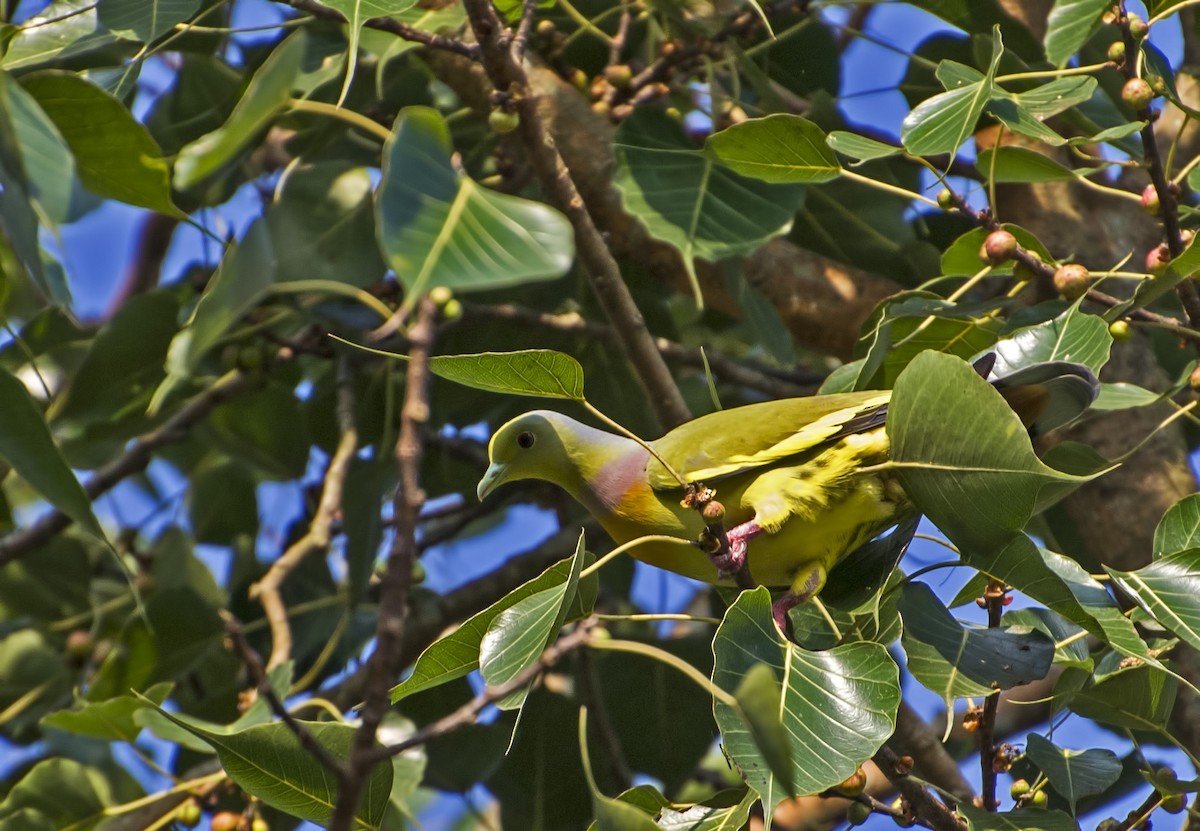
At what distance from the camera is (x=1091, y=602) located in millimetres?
1919

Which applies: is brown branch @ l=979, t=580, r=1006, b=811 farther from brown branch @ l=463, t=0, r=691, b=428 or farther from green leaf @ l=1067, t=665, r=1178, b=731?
brown branch @ l=463, t=0, r=691, b=428

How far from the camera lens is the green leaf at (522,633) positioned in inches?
66.6

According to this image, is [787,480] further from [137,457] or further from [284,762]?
[137,457]

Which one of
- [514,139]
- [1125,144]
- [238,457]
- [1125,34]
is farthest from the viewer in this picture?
[238,457]

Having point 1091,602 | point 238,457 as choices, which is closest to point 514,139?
point 238,457

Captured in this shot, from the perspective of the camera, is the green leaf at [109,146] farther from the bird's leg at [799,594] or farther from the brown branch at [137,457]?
the brown branch at [137,457]

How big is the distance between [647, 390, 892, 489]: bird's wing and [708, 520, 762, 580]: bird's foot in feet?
0.36

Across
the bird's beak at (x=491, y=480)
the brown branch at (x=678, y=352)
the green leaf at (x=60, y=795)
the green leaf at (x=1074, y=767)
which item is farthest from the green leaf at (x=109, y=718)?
the green leaf at (x=1074, y=767)

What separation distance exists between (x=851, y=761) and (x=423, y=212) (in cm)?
90

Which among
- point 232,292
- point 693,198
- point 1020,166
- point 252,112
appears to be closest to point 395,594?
point 232,292

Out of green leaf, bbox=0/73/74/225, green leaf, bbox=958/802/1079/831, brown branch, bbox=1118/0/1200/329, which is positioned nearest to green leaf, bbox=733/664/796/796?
green leaf, bbox=958/802/1079/831

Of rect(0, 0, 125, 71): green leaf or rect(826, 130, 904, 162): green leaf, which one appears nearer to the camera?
rect(826, 130, 904, 162): green leaf

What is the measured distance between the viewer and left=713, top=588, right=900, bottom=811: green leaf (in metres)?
1.61

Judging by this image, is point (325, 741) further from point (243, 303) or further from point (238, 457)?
point (238, 457)
